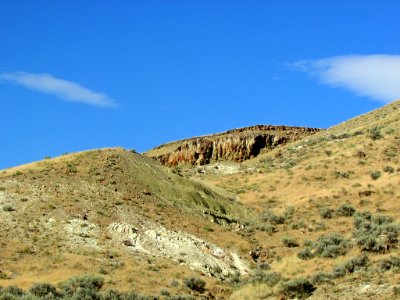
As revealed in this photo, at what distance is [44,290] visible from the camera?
26391 mm

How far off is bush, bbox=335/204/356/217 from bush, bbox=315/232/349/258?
6.60 meters

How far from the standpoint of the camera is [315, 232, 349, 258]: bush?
33531 millimetres

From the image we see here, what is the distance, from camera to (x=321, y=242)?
3625 cm

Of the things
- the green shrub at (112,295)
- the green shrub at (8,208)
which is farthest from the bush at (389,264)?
the green shrub at (8,208)

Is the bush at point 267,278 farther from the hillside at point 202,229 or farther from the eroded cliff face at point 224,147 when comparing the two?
the eroded cliff face at point 224,147

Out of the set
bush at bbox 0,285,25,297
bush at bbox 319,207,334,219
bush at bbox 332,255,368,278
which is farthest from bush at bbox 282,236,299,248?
bush at bbox 0,285,25,297

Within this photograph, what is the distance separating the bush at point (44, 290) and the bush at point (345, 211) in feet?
81.9

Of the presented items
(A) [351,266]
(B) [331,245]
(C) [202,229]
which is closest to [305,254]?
(B) [331,245]

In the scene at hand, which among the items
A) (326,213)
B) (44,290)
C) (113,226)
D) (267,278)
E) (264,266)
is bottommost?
(267,278)

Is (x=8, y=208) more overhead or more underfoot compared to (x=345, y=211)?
more overhead

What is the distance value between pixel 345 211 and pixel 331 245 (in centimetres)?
1076

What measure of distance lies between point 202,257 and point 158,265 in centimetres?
333

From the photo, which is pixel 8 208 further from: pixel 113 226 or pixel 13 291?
pixel 13 291

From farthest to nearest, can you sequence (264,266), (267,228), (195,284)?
(267,228)
(264,266)
(195,284)
